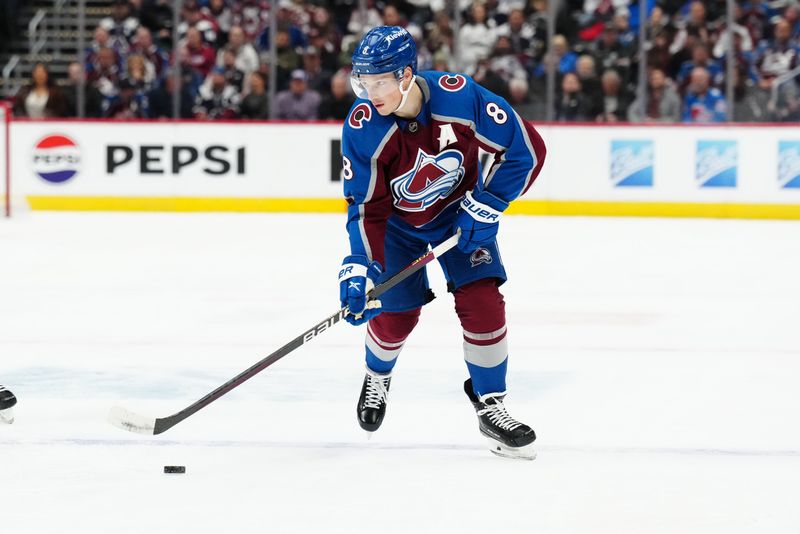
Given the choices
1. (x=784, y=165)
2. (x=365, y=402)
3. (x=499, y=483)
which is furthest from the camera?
(x=784, y=165)

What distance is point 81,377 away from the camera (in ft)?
13.5

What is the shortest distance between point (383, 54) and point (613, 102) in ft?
24.2

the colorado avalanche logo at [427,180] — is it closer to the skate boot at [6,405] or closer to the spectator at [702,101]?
the skate boot at [6,405]

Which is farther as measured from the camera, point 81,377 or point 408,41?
point 81,377

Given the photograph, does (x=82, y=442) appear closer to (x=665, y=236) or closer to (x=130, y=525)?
(x=130, y=525)

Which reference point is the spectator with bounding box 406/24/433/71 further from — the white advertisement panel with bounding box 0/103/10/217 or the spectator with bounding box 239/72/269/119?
the white advertisement panel with bounding box 0/103/10/217

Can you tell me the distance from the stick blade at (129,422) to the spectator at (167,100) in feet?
24.7

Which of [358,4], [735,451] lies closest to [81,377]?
[735,451]

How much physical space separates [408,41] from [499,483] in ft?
3.43

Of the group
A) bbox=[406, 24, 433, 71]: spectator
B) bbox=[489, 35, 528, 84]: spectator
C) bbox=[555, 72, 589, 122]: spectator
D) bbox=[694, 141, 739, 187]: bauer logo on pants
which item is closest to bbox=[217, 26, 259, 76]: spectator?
bbox=[406, 24, 433, 71]: spectator

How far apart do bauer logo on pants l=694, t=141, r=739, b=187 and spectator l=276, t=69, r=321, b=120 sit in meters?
3.03

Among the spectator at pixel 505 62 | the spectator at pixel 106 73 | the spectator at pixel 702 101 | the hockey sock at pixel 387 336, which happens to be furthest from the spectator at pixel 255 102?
the hockey sock at pixel 387 336

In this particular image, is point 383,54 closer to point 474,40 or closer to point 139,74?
point 474,40

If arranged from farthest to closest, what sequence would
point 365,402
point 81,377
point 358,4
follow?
point 358,4
point 81,377
point 365,402
